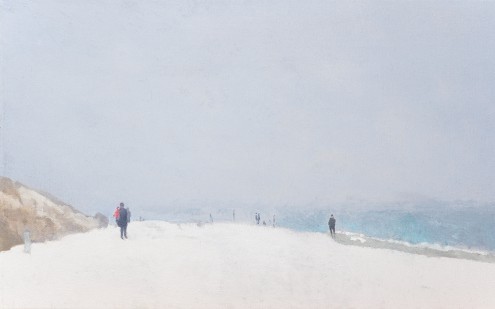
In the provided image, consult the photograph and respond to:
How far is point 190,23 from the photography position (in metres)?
4.13

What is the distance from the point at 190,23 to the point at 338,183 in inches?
61.5

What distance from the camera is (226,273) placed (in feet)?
12.9

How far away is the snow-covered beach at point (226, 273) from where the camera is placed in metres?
3.81

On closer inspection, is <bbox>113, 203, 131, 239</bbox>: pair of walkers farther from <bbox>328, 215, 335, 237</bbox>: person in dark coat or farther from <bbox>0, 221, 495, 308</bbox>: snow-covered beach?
<bbox>328, 215, 335, 237</bbox>: person in dark coat

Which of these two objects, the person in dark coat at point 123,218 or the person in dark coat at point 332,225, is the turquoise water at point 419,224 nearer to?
the person in dark coat at point 332,225

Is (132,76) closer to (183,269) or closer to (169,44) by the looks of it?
(169,44)

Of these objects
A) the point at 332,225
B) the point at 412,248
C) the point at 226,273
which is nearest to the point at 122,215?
the point at 226,273

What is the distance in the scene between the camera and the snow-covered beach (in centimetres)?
381

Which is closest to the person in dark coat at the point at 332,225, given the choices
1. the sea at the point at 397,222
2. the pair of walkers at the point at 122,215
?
the sea at the point at 397,222

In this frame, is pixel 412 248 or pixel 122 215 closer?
pixel 122 215

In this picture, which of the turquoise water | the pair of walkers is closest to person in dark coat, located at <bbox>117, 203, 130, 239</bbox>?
the pair of walkers

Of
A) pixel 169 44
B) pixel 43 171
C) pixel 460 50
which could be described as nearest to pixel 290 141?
pixel 169 44

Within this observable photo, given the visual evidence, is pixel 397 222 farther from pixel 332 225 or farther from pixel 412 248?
pixel 332 225

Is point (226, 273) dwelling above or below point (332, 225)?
below
